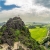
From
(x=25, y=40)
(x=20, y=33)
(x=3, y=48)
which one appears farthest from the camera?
(x=20, y=33)

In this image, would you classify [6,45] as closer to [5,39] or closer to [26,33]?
[5,39]

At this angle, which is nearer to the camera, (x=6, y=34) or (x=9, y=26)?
(x=6, y=34)

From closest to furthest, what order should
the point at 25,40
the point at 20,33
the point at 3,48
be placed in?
the point at 3,48
the point at 25,40
the point at 20,33

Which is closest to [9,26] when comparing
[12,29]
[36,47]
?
[12,29]

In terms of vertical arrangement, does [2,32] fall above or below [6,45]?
above

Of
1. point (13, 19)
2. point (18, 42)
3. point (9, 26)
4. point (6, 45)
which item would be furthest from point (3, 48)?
point (13, 19)

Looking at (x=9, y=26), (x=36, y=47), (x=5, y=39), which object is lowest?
(x=36, y=47)
